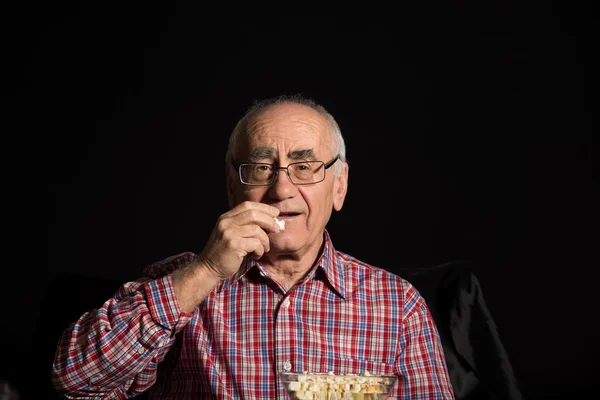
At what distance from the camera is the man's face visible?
2.19 metres

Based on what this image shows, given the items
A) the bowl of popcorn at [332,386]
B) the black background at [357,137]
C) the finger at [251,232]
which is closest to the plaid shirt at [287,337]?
the finger at [251,232]

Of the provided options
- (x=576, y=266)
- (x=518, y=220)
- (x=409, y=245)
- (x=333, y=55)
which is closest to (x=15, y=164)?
(x=333, y=55)

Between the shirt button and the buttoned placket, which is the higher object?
the buttoned placket

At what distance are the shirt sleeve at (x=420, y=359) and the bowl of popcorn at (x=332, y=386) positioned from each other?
0.92 meters

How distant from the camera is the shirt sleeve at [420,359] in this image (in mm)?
2238

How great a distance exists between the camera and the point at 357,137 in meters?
3.89

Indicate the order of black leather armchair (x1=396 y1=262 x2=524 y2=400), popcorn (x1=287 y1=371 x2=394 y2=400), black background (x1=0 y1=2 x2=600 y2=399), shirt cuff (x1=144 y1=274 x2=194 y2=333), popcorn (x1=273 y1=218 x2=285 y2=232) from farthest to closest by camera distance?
black background (x1=0 y1=2 x2=600 y2=399)
black leather armchair (x1=396 y1=262 x2=524 y2=400)
popcorn (x1=273 y1=218 x2=285 y2=232)
shirt cuff (x1=144 y1=274 x2=194 y2=333)
popcorn (x1=287 y1=371 x2=394 y2=400)

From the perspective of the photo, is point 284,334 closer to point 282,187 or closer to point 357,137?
point 282,187

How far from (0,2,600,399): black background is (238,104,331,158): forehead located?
1.54 metres

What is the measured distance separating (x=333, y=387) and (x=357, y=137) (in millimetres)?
→ 2664

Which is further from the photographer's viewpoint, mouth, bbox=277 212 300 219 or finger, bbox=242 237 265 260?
mouth, bbox=277 212 300 219

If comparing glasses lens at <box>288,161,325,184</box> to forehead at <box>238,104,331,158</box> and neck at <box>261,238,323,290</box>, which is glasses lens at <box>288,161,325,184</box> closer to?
forehead at <box>238,104,331,158</box>

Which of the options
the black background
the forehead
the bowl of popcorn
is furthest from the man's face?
the black background

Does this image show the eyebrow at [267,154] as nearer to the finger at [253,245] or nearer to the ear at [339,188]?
the ear at [339,188]
